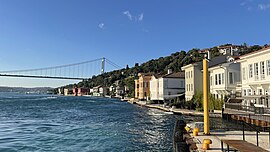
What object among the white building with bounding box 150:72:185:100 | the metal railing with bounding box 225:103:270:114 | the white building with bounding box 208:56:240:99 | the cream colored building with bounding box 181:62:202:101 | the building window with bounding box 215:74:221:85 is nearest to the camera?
the metal railing with bounding box 225:103:270:114

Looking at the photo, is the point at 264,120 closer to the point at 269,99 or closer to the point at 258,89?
the point at 269,99

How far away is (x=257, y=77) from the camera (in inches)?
1180

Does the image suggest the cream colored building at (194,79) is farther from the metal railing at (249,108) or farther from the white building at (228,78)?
the metal railing at (249,108)

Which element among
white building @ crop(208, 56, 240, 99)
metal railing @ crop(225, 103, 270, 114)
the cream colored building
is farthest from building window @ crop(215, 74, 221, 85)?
the cream colored building

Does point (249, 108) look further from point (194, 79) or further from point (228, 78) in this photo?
point (194, 79)

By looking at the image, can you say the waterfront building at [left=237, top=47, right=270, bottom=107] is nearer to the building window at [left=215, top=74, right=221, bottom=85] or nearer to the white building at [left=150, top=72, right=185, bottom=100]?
the building window at [left=215, top=74, right=221, bottom=85]

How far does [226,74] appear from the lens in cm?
3822

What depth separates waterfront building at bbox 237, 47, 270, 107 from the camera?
28.1m

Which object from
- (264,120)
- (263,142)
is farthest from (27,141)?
(264,120)

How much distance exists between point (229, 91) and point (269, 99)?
9827mm

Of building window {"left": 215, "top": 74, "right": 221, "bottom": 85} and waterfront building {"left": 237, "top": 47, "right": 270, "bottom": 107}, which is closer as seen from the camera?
waterfront building {"left": 237, "top": 47, "right": 270, "bottom": 107}

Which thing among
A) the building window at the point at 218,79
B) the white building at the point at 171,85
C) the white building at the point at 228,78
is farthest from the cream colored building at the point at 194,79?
the white building at the point at 171,85

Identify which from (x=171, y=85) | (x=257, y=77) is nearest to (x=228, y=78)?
(x=257, y=77)

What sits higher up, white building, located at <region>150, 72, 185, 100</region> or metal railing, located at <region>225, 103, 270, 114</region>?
white building, located at <region>150, 72, 185, 100</region>
